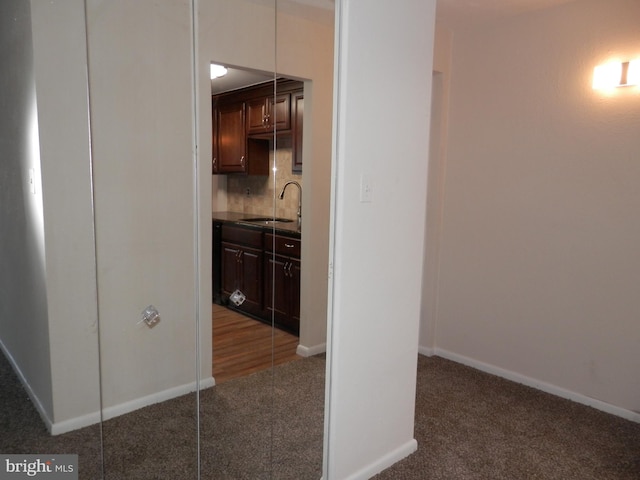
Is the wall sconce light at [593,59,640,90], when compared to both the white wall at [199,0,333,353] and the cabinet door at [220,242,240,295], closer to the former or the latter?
the white wall at [199,0,333,353]

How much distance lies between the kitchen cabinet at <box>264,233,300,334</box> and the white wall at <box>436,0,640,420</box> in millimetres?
1765

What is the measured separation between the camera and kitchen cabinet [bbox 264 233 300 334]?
1.83 m

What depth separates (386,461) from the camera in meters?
2.13

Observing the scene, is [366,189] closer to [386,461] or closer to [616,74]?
[386,461]

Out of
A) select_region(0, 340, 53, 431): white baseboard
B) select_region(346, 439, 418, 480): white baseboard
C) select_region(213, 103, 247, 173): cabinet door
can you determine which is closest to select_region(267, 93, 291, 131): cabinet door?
select_region(213, 103, 247, 173): cabinet door

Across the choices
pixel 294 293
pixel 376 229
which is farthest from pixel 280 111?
pixel 294 293

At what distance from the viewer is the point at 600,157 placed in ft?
8.79

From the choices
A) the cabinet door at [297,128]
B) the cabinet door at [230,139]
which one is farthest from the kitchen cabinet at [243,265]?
the cabinet door at [297,128]

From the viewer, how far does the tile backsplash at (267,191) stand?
1677 millimetres

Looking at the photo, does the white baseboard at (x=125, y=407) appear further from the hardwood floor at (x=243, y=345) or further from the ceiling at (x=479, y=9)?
the ceiling at (x=479, y=9)

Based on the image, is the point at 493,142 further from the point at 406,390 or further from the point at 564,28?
the point at 406,390

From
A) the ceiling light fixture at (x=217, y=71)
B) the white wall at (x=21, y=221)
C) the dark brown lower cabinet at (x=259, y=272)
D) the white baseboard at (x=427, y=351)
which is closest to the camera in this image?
the white wall at (x=21, y=221)

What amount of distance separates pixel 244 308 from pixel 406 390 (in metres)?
0.92

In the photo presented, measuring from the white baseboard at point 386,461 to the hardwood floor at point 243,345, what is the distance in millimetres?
580
